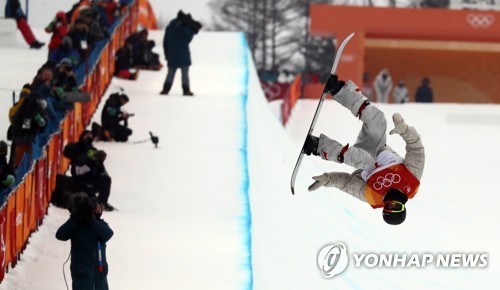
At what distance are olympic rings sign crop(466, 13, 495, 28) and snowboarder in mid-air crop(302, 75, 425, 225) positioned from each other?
2352 centimetres

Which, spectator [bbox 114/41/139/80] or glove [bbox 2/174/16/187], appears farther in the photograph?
spectator [bbox 114/41/139/80]

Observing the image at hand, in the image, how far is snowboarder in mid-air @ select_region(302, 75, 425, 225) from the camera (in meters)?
8.62

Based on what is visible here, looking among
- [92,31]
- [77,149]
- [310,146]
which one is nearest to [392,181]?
[310,146]

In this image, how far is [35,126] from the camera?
12.5m

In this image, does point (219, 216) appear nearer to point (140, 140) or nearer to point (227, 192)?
point (227, 192)

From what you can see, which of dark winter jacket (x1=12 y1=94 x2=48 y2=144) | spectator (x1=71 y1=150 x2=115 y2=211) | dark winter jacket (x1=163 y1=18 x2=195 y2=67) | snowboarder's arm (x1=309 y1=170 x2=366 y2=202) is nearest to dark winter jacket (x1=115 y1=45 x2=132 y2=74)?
dark winter jacket (x1=163 y1=18 x2=195 y2=67)

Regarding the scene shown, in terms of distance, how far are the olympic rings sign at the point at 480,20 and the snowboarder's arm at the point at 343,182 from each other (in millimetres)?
23506

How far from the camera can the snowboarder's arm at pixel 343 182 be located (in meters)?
8.98

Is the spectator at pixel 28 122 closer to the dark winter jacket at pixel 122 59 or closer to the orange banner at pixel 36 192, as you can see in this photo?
the orange banner at pixel 36 192

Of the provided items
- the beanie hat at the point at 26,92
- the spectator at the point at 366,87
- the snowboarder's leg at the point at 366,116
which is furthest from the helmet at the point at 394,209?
the spectator at the point at 366,87

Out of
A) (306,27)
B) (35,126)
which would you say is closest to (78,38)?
(35,126)

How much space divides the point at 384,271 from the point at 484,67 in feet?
71.5

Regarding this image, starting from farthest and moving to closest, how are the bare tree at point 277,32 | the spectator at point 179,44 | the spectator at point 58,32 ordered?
1. the bare tree at point 277,32
2. the spectator at point 179,44
3. the spectator at point 58,32

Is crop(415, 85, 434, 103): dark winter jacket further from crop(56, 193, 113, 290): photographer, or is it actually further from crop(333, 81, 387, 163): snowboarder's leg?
crop(333, 81, 387, 163): snowboarder's leg
